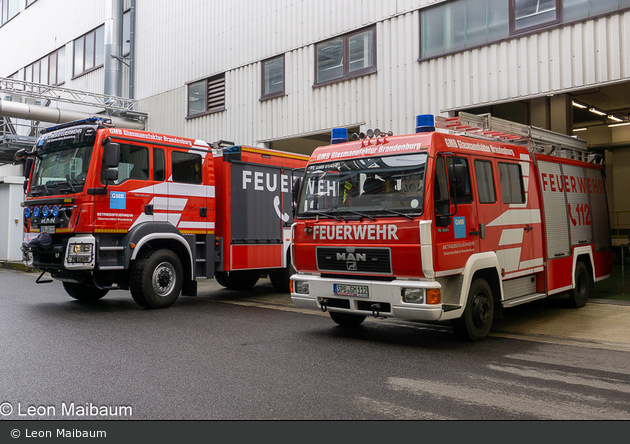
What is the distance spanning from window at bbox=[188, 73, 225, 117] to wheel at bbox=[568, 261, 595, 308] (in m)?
12.4

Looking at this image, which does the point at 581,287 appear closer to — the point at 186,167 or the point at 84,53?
the point at 186,167

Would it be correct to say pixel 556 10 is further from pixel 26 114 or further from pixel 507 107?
pixel 26 114

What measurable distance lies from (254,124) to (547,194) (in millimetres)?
10555

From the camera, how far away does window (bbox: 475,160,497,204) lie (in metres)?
7.30

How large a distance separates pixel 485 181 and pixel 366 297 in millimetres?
2244

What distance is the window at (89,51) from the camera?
23.8 meters

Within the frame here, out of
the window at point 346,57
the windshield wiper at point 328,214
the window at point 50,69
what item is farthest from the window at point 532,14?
the window at point 50,69

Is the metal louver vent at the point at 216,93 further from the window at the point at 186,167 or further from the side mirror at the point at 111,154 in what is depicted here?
the side mirror at the point at 111,154

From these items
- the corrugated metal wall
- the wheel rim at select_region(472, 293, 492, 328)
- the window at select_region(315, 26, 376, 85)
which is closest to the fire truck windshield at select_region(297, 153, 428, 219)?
the wheel rim at select_region(472, 293, 492, 328)

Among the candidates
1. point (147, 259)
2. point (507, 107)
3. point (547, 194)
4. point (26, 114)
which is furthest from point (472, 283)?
point (26, 114)

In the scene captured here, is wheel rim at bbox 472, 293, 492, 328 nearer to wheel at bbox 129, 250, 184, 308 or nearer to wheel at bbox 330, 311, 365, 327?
wheel at bbox 330, 311, 365, 327

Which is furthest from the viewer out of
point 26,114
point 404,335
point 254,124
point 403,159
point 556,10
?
point 26,114

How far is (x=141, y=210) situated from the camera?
31.5ft

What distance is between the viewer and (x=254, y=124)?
17.3 m
